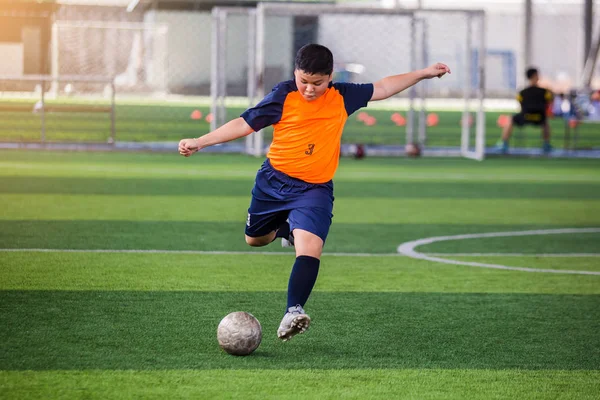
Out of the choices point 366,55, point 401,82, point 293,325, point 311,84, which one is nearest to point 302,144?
point 311,84

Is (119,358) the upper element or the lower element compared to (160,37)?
lower

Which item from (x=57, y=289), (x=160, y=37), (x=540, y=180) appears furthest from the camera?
(x=160, y=37)

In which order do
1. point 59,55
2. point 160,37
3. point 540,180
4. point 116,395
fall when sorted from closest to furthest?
point 116,395 → point 540,180 → point 59,55 → point 160,37

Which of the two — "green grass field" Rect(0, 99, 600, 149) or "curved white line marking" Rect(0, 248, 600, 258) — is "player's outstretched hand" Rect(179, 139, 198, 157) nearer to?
"curved white line marking" Rect(0, 248, 600, 258)

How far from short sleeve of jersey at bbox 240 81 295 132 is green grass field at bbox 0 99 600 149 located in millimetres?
17077

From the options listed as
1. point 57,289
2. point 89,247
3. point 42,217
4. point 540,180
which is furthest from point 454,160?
point 57,289

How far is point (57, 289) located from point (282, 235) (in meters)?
1.57

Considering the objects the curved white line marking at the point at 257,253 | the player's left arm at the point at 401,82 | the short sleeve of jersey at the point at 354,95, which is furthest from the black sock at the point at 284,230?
the curved white line marking at the point at 257,253

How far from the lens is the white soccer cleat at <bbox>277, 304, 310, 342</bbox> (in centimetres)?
550

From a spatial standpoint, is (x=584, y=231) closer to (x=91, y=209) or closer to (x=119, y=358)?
(x=91, y=209)

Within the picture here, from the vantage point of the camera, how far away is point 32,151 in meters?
20.9

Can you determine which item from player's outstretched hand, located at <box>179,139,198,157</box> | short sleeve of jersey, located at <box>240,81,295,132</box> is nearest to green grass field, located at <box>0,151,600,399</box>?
player's outstretched hand, located at <box>179,139,198,157</box>

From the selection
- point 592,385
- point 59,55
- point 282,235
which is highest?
point 59,55

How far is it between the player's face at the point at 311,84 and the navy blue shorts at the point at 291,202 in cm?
49
